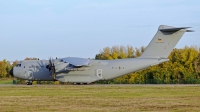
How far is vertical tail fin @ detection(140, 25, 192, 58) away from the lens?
41688mm

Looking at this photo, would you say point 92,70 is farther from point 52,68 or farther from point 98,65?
point 52,68

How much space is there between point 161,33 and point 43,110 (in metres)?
27.0

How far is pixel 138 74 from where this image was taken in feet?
180

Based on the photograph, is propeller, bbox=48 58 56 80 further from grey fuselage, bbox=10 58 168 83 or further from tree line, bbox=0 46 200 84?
tree line, bbox=0 46 200 84

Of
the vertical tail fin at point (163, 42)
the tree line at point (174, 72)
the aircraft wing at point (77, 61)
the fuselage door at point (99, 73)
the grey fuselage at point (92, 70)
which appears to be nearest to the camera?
the vertical tail fin at point (163, 42)

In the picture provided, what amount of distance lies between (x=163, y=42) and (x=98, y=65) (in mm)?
7368

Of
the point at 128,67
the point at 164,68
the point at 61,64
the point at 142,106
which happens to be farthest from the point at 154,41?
the point at 142,106

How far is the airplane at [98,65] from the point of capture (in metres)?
42.1

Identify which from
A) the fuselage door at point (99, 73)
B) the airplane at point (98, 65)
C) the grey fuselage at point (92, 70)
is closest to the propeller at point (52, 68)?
the airplane at point (98, 65)

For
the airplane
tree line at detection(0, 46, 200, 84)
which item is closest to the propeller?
the airplane

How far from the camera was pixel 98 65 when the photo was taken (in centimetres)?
4378

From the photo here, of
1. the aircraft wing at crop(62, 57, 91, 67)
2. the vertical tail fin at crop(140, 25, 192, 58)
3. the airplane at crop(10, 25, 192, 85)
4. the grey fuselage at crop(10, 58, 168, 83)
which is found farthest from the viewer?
the aircraft wing at crop(62, 57, 91, 67)

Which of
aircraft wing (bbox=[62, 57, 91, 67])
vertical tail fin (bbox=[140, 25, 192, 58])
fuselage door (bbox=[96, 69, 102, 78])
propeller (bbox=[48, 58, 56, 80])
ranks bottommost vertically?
fuselage door (bbox=[96, 69, 102, 78])

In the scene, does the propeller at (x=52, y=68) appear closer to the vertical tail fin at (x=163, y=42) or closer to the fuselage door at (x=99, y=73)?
the fuselage door at (x=99, y=73)
